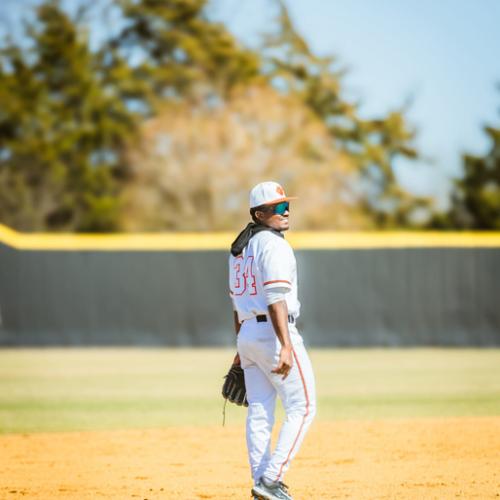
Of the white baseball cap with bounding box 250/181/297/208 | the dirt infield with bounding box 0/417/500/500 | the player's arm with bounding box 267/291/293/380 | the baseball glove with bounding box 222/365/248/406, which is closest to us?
the player's arm with bounding box 267/291/293/380

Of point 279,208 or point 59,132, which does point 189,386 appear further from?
point 59,132

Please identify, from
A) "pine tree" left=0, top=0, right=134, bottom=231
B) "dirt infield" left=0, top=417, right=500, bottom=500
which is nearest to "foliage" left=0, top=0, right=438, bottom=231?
"pine tree" left=0, top=0, right=134, bottom=231

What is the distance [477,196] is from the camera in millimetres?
35250

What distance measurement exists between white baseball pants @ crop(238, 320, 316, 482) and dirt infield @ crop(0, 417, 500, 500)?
678 mm

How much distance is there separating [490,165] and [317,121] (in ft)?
Result: 21.8

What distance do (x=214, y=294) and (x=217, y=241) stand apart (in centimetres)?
112

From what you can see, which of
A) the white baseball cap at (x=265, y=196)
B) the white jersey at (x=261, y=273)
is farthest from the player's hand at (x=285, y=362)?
the white baseball cap at (x=265, y=196)

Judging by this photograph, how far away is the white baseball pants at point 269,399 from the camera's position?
4.95 meters

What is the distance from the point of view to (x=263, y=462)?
16.5ft

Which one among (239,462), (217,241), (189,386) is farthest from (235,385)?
(217,241)

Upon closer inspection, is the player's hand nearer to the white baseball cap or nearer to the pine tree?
Answer: the white baseball cap

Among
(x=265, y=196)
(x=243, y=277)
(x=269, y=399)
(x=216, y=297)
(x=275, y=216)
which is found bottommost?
(x=216, y=297)

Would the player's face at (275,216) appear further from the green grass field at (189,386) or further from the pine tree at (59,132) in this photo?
the pine tree at (59,132)

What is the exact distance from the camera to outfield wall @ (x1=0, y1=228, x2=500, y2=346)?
19609 mm
